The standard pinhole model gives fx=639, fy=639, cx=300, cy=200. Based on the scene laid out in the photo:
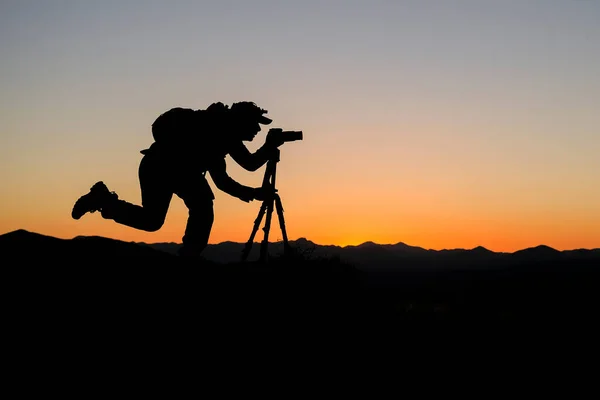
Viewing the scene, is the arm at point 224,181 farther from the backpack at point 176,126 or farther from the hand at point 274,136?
the hand at point 274,136

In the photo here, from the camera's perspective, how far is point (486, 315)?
44.9ft

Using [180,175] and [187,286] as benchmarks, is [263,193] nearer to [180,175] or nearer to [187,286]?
[180,175]

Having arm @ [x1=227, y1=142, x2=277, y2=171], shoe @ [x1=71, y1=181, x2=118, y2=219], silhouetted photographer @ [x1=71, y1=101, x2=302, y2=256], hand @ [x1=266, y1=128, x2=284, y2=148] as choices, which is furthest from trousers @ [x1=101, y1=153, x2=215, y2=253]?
hand @ [x1=266, y1=128, x2=284, y2=148]

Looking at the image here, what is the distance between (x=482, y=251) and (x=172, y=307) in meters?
128

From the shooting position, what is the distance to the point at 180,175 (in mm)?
10047

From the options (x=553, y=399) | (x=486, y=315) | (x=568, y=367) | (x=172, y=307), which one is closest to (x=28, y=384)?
(x=172, y=307)

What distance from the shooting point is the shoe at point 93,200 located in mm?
9727

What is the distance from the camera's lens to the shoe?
973 centimetres

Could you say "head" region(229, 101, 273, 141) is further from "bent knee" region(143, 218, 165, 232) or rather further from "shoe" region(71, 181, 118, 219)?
"shoe" region(71, 181, 118, 219)

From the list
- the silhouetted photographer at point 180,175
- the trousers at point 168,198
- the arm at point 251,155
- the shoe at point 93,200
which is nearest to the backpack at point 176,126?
the silhouetted photographer at point 180,175

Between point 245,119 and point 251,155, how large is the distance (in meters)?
0.72

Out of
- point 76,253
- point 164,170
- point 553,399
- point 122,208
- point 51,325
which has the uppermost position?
point 164,170

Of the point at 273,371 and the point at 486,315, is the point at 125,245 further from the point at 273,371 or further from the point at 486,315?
the point at 486,315

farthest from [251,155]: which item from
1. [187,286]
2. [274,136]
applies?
[187,286]
